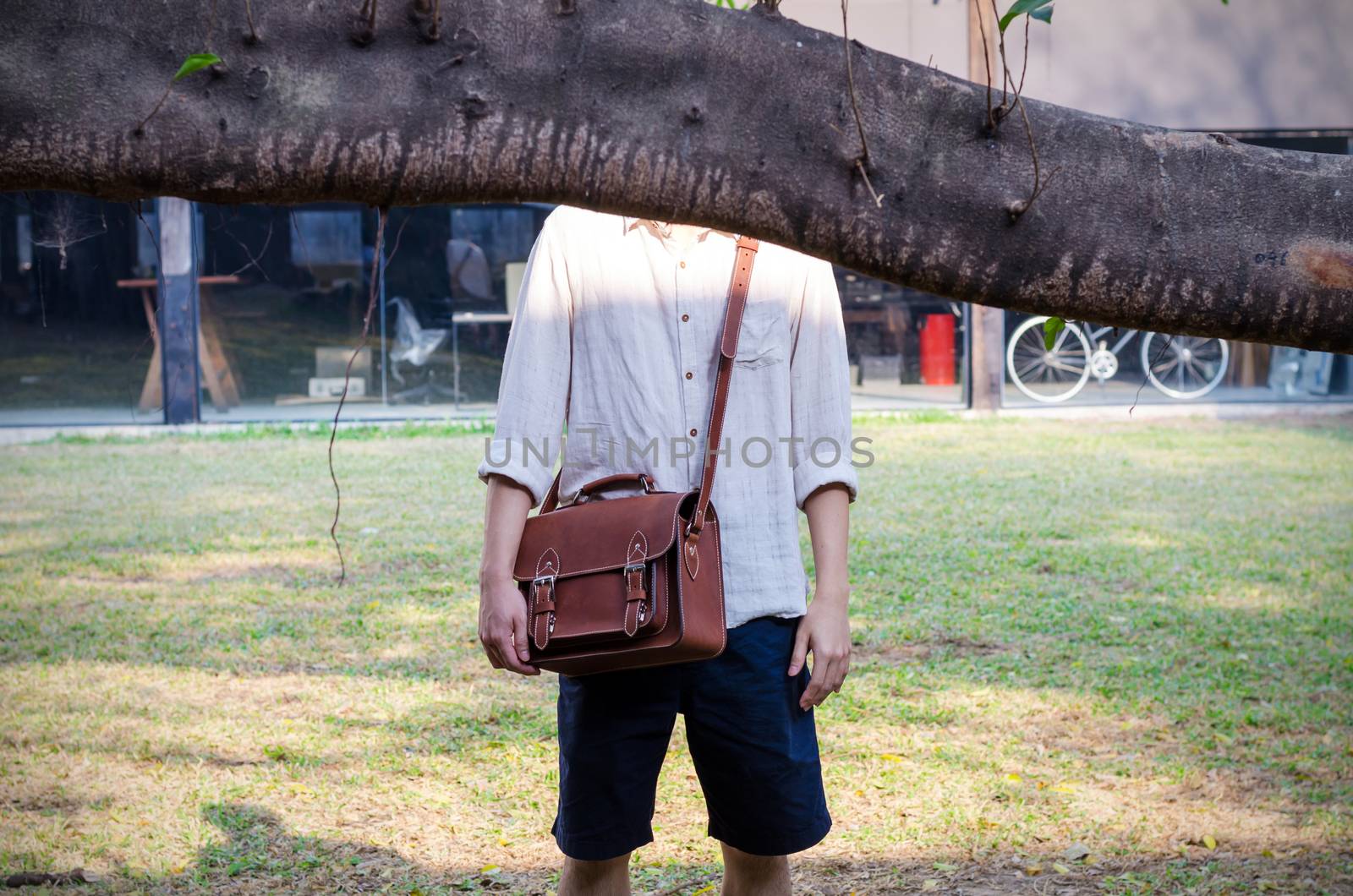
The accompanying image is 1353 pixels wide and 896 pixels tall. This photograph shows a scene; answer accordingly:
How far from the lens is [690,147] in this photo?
161cm

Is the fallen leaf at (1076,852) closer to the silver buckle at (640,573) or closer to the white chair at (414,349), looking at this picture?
the silver buckle at (640,573)

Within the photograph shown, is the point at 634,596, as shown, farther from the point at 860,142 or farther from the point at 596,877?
the point at 860,142

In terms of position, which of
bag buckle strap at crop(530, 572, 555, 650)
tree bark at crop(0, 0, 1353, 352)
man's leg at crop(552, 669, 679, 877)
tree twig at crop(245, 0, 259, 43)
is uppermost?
tree twig at crop(245, 0, 259, 43)

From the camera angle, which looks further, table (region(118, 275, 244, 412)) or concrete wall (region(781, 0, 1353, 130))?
concrete wall (region(781, 0, 1353, 130))

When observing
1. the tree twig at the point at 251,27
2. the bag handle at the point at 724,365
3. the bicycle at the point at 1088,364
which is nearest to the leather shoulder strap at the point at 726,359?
the bag handle at the point at 724,365

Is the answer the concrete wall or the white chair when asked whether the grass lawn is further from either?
the concrete wall

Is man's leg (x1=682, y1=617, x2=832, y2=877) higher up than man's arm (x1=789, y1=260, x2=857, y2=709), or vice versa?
man's arm (x1=789, y1=260, x2=857, y2=709)

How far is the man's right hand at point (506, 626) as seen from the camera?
87.1 inches

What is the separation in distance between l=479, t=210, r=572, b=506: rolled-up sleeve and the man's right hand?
0.17 meters

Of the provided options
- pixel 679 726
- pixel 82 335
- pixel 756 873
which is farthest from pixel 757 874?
pixel 82 335

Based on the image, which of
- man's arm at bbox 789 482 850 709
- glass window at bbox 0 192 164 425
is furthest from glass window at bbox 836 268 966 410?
man's arm at bbox 789 482 850 709

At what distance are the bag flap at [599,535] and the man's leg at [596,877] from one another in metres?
0.58

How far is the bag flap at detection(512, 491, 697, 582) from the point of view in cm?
216

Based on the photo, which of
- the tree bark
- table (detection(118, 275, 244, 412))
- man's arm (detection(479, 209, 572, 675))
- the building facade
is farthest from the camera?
table (detection(118, 275, 244, 412))
